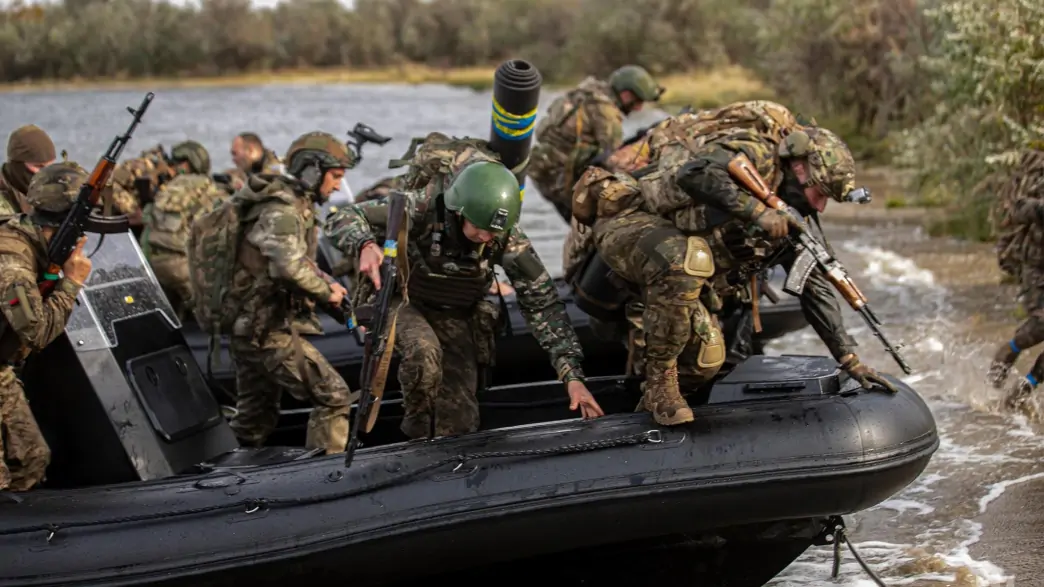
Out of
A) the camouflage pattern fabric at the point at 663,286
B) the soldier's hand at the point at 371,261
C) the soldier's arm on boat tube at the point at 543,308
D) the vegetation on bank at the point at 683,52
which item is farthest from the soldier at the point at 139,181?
the vegetation on bank at the point at 683,52

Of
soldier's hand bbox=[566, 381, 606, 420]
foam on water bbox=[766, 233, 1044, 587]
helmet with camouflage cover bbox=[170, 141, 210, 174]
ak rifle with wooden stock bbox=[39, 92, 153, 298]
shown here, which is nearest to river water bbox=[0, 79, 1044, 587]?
foam on water bbox=[766, 233, 1044, 587]

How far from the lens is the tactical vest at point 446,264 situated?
483cm

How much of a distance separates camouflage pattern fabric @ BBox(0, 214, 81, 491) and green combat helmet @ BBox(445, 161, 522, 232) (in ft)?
4.58

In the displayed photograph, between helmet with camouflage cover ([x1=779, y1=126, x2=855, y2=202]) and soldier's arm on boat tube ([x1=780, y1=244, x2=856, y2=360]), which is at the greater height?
helmet with camouflage cover ([x1=779, y1=126, x2=855, y2=202])

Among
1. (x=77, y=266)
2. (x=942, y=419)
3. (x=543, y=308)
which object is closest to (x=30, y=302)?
(x=77, y=266)

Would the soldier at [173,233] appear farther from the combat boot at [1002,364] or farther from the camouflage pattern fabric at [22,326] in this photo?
the combat boot at [1002,364]

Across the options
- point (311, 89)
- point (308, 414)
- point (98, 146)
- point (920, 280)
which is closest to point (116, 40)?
point (311, 89)

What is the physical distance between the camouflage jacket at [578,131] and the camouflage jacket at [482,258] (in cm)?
316

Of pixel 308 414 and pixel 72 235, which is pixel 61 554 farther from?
pixel 308 414

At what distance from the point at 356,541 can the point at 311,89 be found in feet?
158

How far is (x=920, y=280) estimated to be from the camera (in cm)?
A: 1118

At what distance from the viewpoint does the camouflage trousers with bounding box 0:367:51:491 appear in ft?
14.8

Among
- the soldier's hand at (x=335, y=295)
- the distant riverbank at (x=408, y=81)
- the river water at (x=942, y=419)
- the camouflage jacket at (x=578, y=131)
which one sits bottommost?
the distant riverbank at (x=408, y=81)

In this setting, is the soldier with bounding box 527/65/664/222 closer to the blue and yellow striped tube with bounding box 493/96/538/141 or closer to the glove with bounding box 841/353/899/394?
the blue and yellow striped tube with bounding box 493/96/538/141
